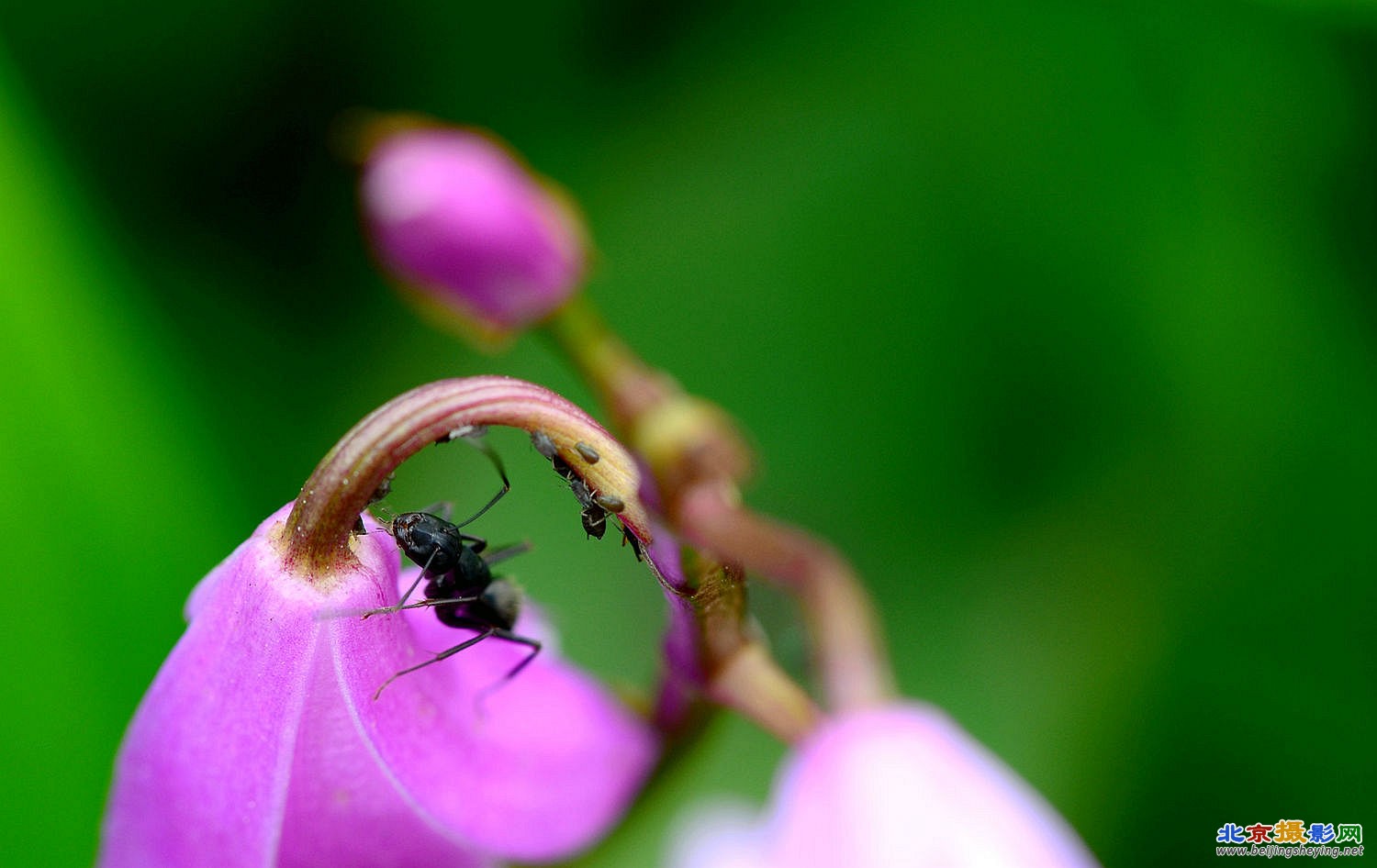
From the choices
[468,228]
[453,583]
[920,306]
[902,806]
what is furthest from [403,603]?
[920,306]

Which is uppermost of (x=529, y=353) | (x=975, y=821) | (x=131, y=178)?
(x=131, y=178)

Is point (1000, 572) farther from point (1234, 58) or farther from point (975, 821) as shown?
point (975, 821)

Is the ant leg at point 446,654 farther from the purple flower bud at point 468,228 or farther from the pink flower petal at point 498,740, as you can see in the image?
the purple flower bud at point 468,228

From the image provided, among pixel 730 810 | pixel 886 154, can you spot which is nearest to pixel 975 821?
pixel 730 810

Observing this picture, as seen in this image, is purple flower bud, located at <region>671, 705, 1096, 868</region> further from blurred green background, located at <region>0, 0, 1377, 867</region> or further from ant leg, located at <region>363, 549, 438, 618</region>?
blurred green background, located at <region>0, 0, 1377, 867</region>

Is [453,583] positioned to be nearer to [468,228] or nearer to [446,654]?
Result: [446,654]

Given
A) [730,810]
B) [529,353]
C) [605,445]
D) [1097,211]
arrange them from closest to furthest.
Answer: [605,445] < [730,810] < [1097,211] < [529,353]
